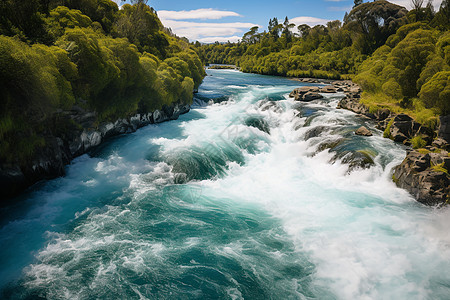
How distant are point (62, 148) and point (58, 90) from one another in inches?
164

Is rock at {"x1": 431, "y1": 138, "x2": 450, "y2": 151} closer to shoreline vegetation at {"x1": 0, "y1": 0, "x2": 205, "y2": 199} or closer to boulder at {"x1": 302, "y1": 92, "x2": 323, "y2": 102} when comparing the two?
boulder at {"x1": 302, "y1": 92, "x2": 323, "y2": 102}

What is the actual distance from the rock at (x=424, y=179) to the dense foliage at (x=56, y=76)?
19.0 metres

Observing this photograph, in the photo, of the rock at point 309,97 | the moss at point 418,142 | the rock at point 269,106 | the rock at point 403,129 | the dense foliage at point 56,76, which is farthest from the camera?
the rock at point 309,97

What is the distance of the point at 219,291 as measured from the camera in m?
8.27

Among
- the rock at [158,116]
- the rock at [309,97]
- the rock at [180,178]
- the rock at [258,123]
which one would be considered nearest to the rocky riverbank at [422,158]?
the rock at [258,123]

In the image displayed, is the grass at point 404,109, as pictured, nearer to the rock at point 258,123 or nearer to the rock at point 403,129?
the rock at point 403,129

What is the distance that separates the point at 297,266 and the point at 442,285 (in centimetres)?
465

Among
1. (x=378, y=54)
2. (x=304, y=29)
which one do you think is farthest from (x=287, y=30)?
(x=378, y=54)

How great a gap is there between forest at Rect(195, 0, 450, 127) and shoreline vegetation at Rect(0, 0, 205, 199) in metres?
22.1

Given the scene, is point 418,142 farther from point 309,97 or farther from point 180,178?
point 309,97

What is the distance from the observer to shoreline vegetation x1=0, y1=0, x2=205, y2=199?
11.5m

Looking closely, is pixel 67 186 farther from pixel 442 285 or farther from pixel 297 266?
pixel 442 285

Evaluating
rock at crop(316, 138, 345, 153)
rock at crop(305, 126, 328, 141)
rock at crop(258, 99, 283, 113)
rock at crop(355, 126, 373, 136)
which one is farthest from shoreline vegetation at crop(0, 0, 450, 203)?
rock at crop(258, 99, 283, 113)

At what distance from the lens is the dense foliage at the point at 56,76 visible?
11.3 meters
